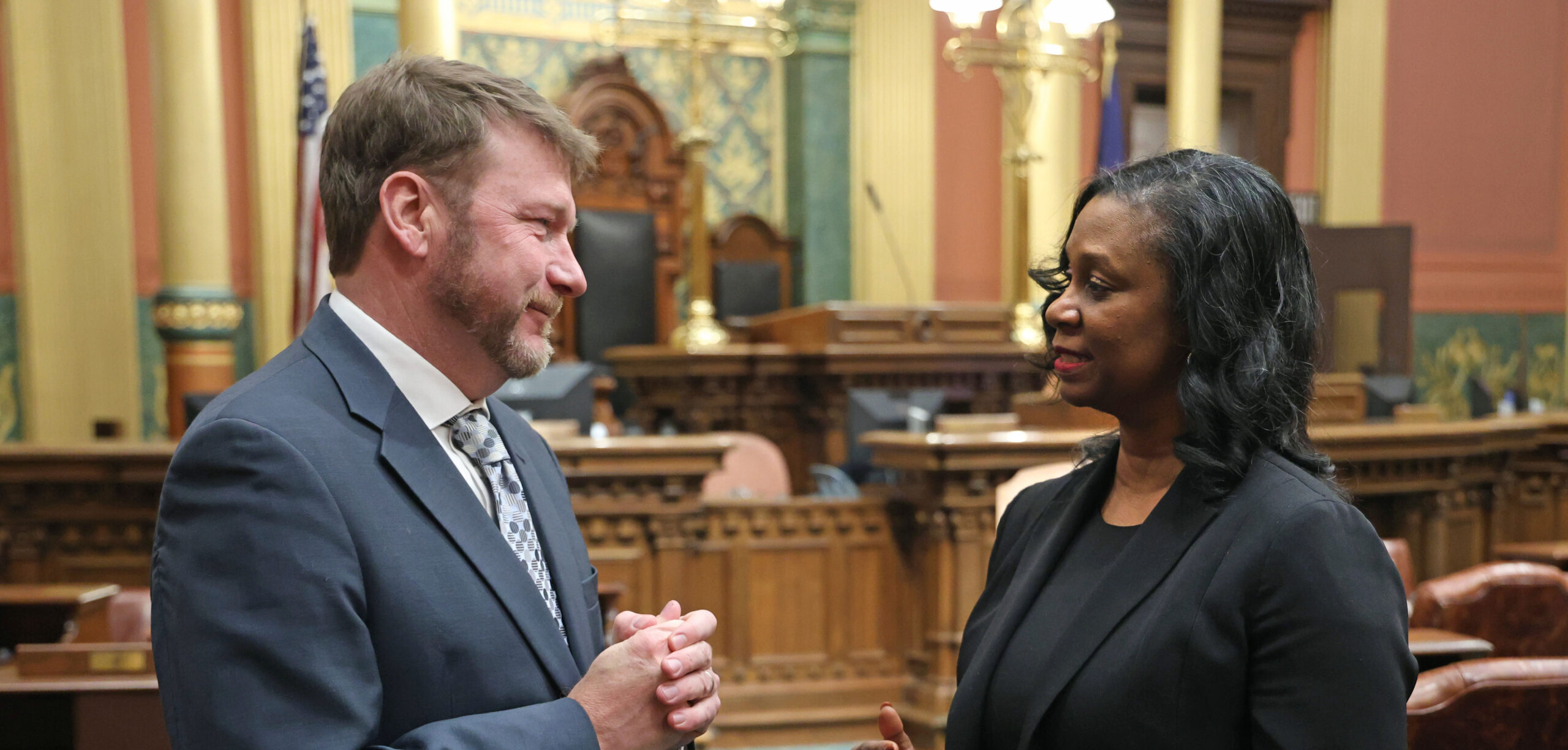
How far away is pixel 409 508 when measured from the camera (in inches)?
46.7

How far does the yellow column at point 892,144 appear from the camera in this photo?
10.0 meters

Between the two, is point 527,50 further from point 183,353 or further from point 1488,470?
point 1488,470

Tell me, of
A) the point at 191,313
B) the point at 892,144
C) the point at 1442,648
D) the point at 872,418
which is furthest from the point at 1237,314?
the point at 892,144

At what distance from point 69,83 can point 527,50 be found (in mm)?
3229

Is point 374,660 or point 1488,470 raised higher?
point 374,660

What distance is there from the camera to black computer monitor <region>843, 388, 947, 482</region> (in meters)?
5.61

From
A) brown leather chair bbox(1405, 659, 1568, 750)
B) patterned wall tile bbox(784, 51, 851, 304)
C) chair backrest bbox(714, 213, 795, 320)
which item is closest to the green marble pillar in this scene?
patterned wall tile bbox(784, 51, 851, 304)

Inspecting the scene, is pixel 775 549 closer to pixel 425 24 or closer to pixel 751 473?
pixel 751 473

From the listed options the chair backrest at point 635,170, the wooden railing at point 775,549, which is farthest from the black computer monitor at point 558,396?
the chair backrest at point 635,170

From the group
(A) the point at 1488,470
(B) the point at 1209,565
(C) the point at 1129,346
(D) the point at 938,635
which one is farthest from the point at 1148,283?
(A) the point at 1488,470

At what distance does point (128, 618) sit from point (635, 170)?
6.94 m

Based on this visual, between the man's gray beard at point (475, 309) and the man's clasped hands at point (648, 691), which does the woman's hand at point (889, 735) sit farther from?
the man's gray beard at point (475, 309)

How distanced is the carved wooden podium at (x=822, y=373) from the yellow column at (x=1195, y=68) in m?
2.00

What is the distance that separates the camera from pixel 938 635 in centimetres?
440
